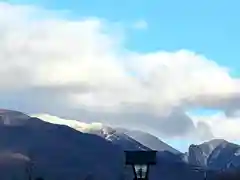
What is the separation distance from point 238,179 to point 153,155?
119609 millimetres

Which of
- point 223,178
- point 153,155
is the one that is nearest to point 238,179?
point 223,178

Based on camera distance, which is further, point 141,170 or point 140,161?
point 141,170

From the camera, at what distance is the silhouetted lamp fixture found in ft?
153

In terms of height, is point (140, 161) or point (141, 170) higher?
point (140, 161)

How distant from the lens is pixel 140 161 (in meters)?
46.8

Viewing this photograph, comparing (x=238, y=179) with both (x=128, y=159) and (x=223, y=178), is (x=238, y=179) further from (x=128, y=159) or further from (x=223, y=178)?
(x=128, y=159)

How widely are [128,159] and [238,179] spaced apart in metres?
120

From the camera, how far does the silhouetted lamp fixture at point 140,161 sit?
46594 millimetres

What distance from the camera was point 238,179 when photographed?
16400cm

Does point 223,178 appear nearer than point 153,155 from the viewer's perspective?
No

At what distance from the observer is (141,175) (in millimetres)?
46594

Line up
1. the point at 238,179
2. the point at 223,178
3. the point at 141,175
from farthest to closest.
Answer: the point at 223,178, the point at 238,179, the point at 141,175

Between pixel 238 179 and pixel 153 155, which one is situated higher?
pixel 238 179

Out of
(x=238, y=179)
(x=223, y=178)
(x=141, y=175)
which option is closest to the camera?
(x=141, y=175)
